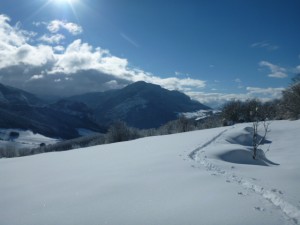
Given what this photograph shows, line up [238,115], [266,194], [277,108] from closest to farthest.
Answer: [266,194], [277,108], [238,115]

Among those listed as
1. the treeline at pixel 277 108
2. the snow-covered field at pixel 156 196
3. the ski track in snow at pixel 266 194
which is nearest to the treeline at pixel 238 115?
the treeline at pixel 277 108

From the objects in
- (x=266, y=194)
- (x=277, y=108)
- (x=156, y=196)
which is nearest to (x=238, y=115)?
(x=277, y=108)

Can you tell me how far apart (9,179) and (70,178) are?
137 inches

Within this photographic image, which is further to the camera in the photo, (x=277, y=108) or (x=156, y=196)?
(x=277, y=108)

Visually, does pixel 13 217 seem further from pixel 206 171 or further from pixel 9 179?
pixel 206 171

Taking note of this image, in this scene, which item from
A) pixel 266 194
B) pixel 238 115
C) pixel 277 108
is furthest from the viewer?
pixel 238 115

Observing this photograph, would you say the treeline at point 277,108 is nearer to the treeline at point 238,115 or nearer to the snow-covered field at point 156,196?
the treeline at point 238,115

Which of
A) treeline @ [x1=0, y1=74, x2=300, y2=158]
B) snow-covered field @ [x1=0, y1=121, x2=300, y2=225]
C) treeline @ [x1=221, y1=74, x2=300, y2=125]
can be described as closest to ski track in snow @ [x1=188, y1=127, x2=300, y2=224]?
snow-covered field @ [x1=0, y1=121, x2=300, y2=225]

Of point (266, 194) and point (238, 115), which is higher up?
point (238, 115)

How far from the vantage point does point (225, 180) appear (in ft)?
32.5

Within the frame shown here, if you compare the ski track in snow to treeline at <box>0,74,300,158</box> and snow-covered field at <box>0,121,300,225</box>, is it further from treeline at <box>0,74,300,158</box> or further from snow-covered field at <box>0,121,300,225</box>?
treeline at <box>0,74,300,158</box>

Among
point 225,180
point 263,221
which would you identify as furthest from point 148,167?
point 263,221

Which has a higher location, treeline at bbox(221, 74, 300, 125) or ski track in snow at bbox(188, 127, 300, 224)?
treeline at bbox(221, 74, 300, 125)

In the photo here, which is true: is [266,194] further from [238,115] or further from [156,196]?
[238,115]
